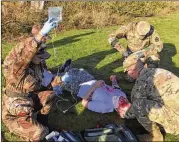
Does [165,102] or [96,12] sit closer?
A: [165,102]

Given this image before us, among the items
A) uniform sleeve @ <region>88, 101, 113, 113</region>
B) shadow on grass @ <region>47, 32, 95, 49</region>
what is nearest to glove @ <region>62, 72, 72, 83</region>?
uniform sleeve @ <region>88, 101, 113, 113</region>

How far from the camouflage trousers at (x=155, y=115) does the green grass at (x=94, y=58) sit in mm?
410

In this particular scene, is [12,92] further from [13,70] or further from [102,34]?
[102,34]

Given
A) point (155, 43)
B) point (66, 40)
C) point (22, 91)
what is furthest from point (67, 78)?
point (66, 40)

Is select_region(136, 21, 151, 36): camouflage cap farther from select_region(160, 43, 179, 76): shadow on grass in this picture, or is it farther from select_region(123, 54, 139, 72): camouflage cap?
select_region(160, 43, 179, 76): shadow on grass

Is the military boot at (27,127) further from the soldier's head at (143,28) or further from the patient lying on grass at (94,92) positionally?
the soldier's head at (143,28)

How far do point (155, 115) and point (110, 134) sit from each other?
0.77 metres

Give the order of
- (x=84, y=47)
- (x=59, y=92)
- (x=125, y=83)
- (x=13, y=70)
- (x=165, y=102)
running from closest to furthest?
1. (x=13, y=70)
2. (x=165, y=102)
3. (x=59, y=92)
4. (x=125, y=83)
5. (x=84, y=47)

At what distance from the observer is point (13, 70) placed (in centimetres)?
570

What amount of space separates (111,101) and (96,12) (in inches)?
305

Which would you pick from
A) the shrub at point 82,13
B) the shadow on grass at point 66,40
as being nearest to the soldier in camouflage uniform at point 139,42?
the shadow on grass at point 66,40

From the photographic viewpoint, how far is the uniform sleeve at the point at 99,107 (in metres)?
7.28

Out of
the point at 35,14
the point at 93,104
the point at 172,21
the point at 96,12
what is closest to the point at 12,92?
the point at 93,104

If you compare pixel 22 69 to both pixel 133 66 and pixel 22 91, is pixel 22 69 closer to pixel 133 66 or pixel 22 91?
pixel 22 91
